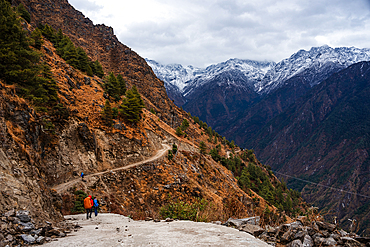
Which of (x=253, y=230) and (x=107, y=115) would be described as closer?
(x=253, y=230)

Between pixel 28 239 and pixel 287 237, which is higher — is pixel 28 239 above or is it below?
above

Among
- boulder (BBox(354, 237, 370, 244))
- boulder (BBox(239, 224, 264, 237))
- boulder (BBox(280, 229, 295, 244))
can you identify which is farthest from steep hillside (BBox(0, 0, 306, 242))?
boulder (BBox(354, 237, 370, 244))

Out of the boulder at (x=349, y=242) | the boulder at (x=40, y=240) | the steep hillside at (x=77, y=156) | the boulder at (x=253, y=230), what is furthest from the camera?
the steep hillside at (x=77, y=156)

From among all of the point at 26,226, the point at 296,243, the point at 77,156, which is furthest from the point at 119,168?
the point at 296,243

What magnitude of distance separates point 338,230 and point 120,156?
2815cm

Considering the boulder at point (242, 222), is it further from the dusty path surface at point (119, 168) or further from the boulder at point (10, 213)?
the dusty path surface at point (119, 168)

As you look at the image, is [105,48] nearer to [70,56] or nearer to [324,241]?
[70,56]

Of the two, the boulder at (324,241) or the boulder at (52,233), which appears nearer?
the boulder at (324,241)

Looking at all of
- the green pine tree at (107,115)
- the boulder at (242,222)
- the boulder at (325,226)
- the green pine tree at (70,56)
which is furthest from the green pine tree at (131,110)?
the boulder at (325,226)

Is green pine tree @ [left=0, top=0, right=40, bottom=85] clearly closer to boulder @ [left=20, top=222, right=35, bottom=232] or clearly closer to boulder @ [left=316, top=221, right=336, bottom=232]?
boulder @ [left=20, top=222, right=35, bottom=232]

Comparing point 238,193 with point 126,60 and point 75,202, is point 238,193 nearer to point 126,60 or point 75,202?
point 75,202

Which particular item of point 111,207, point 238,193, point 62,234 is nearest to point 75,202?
point 111,207

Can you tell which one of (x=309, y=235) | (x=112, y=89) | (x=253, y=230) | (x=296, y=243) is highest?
(x=112, y=89)

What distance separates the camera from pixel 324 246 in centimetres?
600
